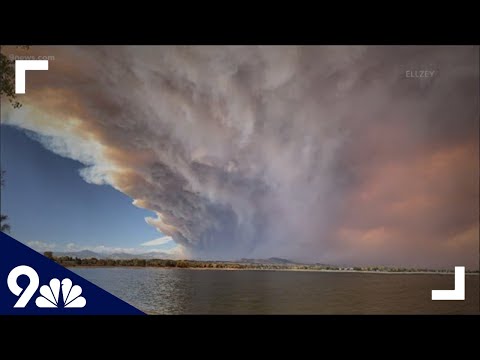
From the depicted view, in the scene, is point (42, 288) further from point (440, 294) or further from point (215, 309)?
point (440, 294)

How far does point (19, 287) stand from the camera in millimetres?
6738

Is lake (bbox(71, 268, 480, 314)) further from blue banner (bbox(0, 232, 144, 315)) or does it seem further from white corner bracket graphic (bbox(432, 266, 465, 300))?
blue banner (bbox(0, 232, 144, 315))

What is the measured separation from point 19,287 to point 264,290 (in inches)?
327

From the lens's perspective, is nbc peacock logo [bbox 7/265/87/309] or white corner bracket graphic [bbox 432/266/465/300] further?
white corner bracket graphic [bbox 432/266/465/300]

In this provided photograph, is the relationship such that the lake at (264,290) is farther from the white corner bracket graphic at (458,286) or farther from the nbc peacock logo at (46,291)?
the nbc peacock logo at (46,291)

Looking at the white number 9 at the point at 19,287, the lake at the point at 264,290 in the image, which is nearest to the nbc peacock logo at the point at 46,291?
the white number 9 at the point at 19,287

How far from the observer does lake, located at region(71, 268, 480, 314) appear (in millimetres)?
8750

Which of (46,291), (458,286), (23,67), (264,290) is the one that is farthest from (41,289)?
(264,290)

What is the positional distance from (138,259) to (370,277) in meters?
6.27

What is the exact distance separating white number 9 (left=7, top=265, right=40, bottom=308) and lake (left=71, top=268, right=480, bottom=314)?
2.47 ft

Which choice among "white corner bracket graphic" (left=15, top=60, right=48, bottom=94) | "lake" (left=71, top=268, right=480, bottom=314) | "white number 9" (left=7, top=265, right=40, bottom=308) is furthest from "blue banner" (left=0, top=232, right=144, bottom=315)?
"white corner bracket graphic" (left=15, top=60, right=48, bottom=94)

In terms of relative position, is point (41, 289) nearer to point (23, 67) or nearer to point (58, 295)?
point (58, 295)

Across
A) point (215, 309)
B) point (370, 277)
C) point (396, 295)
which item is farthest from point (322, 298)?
point (215, 309)
